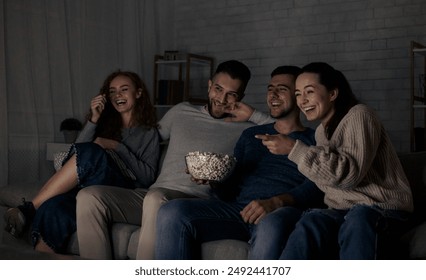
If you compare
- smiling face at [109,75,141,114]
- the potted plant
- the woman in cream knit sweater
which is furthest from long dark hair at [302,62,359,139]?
the potted plant

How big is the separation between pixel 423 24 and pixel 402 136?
84 cm

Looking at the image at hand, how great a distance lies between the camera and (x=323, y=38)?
17.5 feet

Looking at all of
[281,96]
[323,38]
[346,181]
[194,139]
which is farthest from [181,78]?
A: [346,181]

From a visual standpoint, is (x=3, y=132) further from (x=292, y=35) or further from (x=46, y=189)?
(x=292, y=35)

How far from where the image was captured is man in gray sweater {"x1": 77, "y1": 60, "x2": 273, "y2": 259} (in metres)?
2.58

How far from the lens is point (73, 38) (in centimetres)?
501

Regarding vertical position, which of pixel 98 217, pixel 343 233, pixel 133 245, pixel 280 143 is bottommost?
pixel 133 245

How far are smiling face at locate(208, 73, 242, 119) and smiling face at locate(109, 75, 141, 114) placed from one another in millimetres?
438

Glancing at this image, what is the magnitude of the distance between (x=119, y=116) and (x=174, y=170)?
49 cm

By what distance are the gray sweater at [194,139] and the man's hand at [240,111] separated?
0.07 ft

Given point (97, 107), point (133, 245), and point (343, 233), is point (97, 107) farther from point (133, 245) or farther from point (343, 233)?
point (343, 233)

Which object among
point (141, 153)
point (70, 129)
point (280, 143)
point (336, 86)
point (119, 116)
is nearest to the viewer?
point (280, 143)

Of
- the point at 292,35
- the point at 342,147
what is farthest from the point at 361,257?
the point at 292,35

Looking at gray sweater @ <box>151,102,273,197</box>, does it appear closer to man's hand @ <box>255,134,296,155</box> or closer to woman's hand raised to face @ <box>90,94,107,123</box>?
woman's hand raised to face @ <box>90,94,107,123</box>
